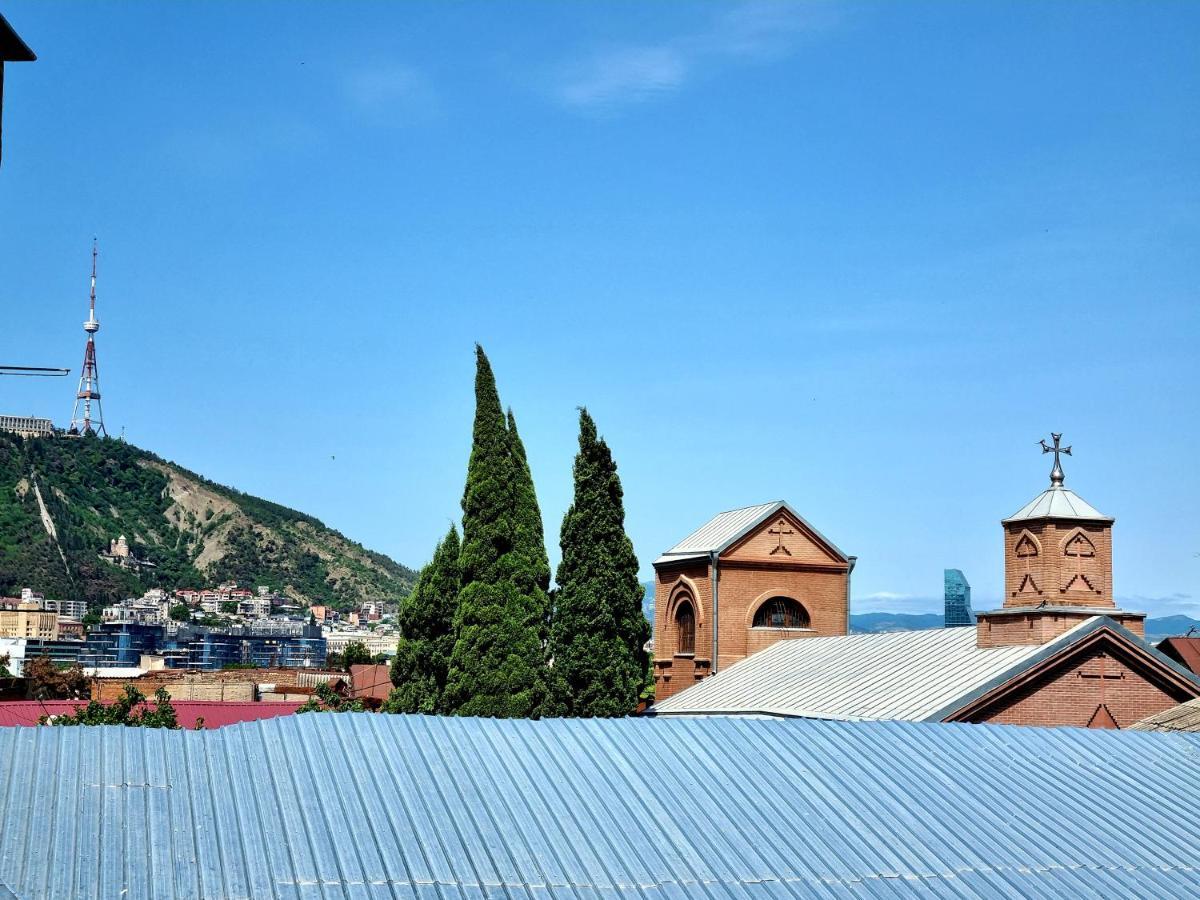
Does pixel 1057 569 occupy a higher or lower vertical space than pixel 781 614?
higher

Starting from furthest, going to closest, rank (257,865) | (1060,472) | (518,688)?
1. (518,688)
2. (1060,472)
3. (257,865)

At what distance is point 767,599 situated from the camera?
3547cm

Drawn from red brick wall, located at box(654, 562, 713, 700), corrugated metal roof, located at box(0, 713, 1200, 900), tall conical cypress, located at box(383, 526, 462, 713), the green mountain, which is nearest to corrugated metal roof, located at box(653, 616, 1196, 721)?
red brick wall, located at box(654, 562, 713, 700)

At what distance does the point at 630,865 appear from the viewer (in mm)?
10609

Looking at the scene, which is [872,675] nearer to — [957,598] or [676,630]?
[676,630]

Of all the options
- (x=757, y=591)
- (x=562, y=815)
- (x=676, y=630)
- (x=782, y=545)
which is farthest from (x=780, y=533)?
(x=562, y=815)

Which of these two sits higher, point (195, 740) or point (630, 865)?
point (195, 740)

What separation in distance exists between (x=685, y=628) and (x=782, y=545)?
3.32 metres

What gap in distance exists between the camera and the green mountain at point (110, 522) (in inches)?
6427

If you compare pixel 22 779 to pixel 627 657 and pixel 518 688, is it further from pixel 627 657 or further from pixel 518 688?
pixel 627 657

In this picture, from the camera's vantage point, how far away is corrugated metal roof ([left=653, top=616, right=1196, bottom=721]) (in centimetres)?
2242

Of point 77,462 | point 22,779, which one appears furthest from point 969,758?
point 77,462

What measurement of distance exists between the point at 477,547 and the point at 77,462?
525 feet

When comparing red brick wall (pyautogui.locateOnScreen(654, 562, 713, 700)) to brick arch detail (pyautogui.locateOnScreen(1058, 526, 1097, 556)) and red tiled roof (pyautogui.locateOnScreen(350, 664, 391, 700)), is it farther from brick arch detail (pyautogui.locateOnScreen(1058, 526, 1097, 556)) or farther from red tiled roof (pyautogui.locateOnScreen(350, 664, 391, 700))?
red tiled roof (pyautogui.locateOnScreen(350, 664, 391, 700))
